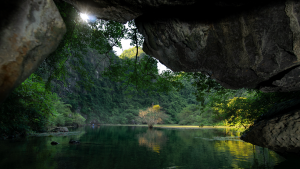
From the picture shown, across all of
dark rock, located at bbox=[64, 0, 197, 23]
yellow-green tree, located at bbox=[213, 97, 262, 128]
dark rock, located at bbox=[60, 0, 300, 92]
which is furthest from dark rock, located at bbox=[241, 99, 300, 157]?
dark rock, located at bbox=[64, 0, 197, 23]

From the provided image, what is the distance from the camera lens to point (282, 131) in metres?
3.91

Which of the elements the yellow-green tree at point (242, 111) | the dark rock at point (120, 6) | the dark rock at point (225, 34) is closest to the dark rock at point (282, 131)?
the dark rock at point (225, 34)

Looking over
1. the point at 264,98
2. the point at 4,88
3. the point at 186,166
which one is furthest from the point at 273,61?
the point at 186,166

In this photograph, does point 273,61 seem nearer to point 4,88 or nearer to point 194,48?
point 194,48

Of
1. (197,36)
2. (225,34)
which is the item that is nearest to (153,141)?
(197,36)

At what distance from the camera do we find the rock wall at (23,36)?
1829mm

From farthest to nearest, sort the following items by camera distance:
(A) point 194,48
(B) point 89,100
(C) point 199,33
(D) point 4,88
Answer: (B) point 89,100 → (A) point 194,48 → (C) point 199,33 → (D) point 4,88

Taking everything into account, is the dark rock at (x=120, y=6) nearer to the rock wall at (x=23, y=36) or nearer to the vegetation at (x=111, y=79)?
the rock wall at (x=23, y=36)

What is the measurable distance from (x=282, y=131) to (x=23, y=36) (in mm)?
5243

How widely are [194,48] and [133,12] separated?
4.20 feet

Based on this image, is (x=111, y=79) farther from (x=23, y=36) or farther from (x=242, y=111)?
(x=242, y=111)

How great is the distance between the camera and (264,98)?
6715mm

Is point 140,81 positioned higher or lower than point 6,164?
higher

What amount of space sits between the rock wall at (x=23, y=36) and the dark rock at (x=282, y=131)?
4.96 meters
